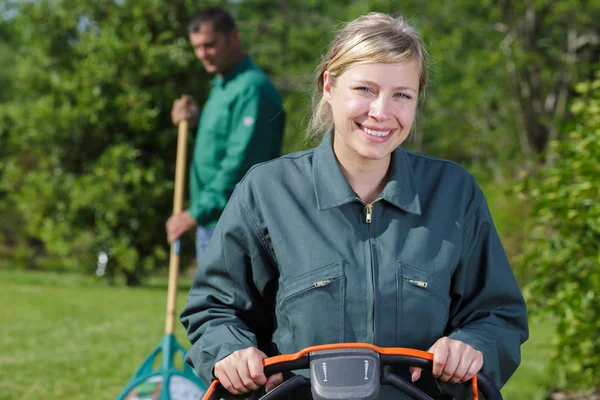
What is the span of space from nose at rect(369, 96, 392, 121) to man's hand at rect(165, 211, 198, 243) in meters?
2.82

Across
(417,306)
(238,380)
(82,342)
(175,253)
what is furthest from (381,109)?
(82,342)

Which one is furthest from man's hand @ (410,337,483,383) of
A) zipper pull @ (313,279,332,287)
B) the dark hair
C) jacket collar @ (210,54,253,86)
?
the dark hair

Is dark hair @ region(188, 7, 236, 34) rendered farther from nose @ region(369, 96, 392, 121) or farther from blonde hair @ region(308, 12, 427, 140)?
nose @ region(369, 96, 392, 121)

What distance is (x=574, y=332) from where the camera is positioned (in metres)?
4.84

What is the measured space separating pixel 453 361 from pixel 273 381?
0.40 metres

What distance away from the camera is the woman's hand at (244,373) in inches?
76.6

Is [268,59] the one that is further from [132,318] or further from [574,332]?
[574,332]

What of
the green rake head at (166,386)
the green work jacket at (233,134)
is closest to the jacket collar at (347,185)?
the green work jacket at (233,134)

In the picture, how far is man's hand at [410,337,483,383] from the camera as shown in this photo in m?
1.95

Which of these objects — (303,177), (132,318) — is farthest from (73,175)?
(303,177)

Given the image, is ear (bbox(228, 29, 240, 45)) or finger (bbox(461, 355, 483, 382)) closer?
finger (bbox(461, 355, 483, 382))

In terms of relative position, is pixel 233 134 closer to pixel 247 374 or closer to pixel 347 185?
pixel 347 185

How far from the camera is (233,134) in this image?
4746mm

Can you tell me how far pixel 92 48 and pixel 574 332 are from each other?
11.1 metres
